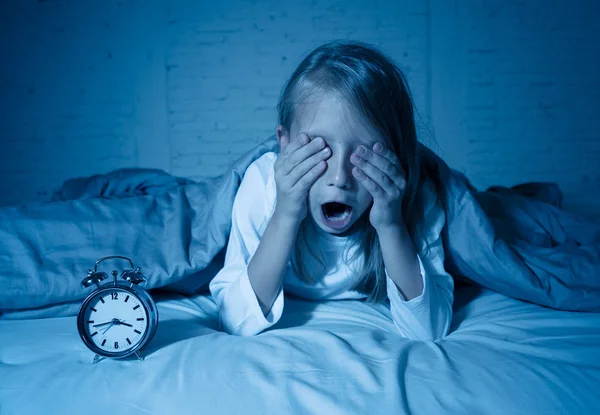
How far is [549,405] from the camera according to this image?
2.17 feet

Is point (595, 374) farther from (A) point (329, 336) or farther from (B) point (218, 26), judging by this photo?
(B) point (218, 26)

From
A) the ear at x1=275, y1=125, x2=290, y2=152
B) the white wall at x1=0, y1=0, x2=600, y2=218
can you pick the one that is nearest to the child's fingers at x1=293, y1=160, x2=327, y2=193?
the ear at x1=275, y1=125, x2=290, y2=152

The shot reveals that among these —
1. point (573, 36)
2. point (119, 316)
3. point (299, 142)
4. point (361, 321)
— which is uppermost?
point (573, 36)

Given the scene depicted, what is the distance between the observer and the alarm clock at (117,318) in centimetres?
78

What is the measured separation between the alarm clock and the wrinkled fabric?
0.25 m

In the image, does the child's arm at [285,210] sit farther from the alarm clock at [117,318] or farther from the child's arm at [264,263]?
the alarm clock at [117,318]

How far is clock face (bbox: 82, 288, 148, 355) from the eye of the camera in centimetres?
78

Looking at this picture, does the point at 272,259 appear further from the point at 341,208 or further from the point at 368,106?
the point at 368,106

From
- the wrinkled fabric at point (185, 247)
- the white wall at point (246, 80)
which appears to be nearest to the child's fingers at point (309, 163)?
the wrinkled fabric at point (185, 247)

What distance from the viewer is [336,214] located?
948mm

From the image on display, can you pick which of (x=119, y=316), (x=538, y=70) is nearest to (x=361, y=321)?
(x=119, y=316)

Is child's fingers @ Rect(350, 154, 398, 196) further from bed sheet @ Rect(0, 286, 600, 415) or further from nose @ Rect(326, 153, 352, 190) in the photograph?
bed sheet @ Rect(0, 286, 600, 415)

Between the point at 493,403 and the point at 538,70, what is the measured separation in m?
2.89

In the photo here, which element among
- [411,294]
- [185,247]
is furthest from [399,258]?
[185,247]
